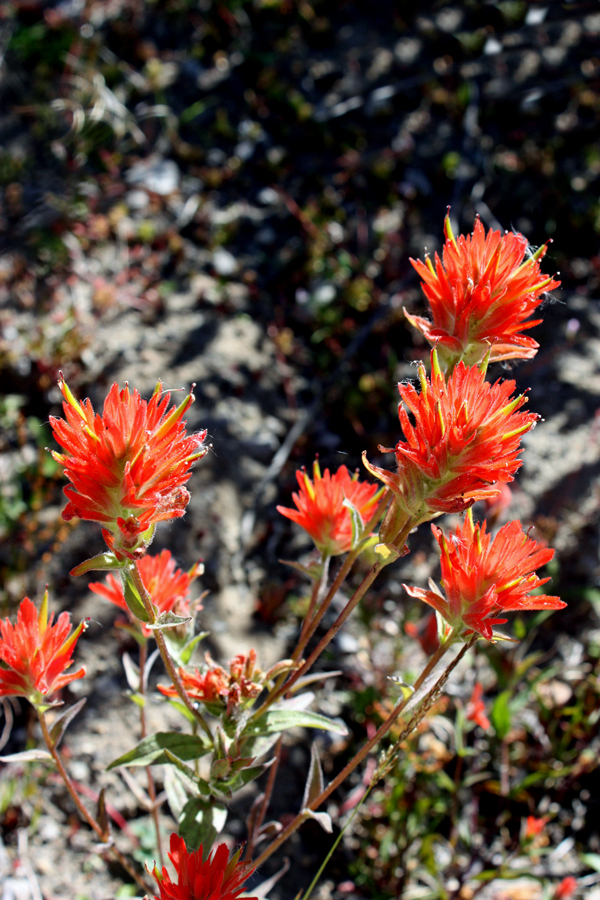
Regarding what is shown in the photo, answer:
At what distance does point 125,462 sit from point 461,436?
47cm

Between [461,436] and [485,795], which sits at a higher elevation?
[461,436]

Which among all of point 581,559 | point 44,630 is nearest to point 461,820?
point 581,559

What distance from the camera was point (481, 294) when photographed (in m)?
1.04

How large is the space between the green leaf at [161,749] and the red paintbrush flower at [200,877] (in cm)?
17

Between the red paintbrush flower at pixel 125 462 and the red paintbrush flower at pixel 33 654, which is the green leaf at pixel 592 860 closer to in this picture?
the red paintbrush flower at pixel 33 654

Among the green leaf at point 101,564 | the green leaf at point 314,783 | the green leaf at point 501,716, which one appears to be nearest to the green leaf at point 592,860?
the green leaf at point 501,716

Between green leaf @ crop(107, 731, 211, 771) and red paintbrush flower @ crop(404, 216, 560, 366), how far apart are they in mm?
839

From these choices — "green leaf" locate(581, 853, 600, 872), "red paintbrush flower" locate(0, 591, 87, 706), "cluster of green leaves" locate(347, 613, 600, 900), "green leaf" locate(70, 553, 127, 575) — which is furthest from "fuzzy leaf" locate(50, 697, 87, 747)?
"green leaf" locate(581, 853, 600, 872)

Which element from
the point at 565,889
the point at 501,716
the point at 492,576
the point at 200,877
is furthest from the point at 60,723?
the point at 565,889

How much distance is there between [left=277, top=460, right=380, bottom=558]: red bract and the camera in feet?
4.14

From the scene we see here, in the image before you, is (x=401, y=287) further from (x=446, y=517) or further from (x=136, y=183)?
(x=136, y=183)

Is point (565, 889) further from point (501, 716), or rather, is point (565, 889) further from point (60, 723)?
point (60, 723)

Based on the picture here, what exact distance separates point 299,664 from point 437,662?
273mm

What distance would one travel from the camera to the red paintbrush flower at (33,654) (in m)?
1.11
